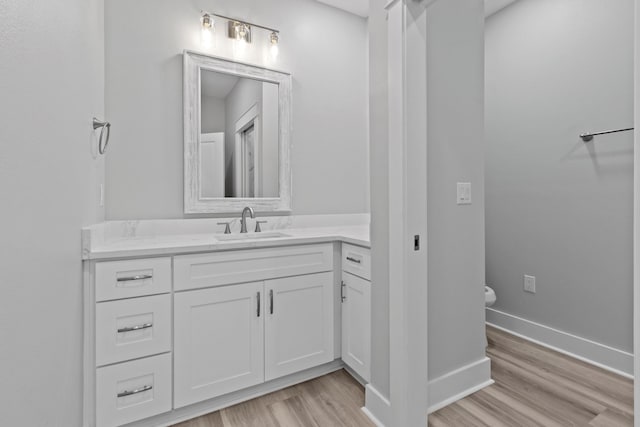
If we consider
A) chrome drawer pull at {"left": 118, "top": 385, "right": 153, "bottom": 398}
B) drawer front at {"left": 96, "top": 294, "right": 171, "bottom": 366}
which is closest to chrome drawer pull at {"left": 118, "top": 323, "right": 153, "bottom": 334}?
drawer front at {"left": 96, "top": 294, "right": 171, "bottom": 366}

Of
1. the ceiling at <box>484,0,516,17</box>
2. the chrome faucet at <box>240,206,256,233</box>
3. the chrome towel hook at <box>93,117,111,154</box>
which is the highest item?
the ceiling at <box>484,0,516,17</box>

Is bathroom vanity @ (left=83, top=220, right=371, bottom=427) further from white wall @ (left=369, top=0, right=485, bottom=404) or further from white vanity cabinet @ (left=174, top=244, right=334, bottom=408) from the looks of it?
white wall @ (left=369, top=0, right=485, bottom=404)

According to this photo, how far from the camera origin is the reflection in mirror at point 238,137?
82.3 inches

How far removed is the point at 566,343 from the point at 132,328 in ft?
8.89

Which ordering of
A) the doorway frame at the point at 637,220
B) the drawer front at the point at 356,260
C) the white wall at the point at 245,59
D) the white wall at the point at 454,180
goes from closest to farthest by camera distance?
the doorway frame at the point at 637,220
the white wall at the point at 454,180
the drawer front at the point at 356,260
the white wall at the point at 245,59

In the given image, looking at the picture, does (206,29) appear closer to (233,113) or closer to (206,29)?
(206,29)

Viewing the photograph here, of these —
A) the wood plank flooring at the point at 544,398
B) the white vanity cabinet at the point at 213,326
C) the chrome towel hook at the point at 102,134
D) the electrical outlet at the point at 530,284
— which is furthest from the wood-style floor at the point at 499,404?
the chrome towel hook at the point at 102,134

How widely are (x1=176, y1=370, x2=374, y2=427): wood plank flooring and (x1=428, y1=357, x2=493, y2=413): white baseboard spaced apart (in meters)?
0.38

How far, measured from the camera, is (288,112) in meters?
2.38

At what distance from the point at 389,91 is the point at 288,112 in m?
1.13

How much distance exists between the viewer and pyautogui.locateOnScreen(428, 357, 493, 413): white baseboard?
64.4 inches

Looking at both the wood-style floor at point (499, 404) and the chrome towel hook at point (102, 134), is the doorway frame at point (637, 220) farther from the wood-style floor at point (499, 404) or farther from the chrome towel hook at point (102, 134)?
the chrome towel hook at point (102, 134)

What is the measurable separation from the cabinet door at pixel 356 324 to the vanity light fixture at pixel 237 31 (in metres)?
1.72

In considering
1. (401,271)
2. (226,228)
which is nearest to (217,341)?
(226,228)
